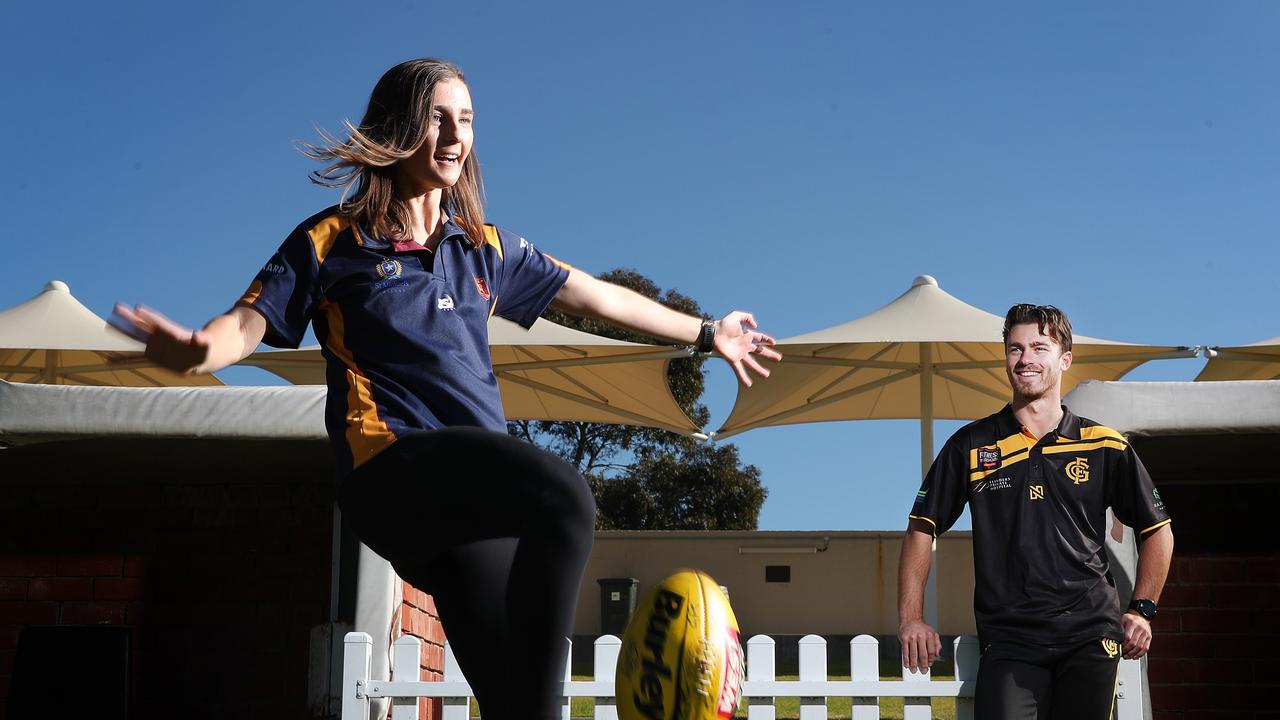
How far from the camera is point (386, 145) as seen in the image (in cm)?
241

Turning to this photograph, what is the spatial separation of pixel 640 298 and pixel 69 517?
166 inches

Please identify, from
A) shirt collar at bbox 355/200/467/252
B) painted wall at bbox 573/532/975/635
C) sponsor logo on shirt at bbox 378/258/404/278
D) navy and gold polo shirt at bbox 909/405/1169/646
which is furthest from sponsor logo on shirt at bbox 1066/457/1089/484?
painted wall at bbox 573/532/975/635

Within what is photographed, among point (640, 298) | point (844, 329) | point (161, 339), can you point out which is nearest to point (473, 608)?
point (161, 339)

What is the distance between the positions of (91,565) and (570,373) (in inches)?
314

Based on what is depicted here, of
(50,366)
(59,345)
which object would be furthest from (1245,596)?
(50,366)

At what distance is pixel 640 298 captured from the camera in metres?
2.69

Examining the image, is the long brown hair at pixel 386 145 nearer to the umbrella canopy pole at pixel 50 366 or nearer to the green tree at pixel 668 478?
the umbrella canopy pole at pixel 50 366

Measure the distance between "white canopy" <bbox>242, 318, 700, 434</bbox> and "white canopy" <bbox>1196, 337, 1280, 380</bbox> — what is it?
4.99 metres

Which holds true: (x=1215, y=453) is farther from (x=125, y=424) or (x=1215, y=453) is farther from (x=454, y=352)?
(x=125, y=424)

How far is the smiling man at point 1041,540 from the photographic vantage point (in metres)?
3.85

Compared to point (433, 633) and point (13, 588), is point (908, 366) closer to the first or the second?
point (433, 633)

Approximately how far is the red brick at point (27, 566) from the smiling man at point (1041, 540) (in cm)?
390

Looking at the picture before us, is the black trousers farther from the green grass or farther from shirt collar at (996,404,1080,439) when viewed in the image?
the green grass

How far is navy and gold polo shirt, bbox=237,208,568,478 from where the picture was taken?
2.19 meters
